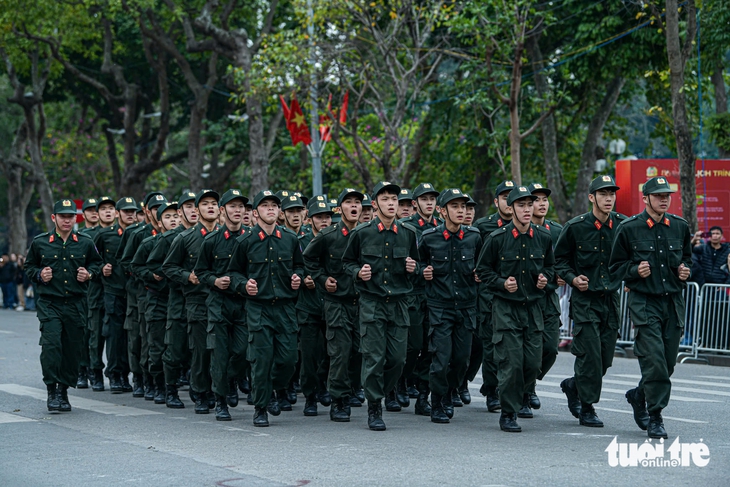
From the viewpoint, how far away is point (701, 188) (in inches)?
834

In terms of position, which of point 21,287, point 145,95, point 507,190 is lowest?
point 21,287

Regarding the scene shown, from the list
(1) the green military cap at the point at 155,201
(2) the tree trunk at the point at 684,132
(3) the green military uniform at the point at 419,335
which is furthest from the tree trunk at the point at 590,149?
(3) the green military uniform at the point at 419,335

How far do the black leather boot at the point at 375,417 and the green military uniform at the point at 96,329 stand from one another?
5028mm

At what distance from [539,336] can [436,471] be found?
7.88 ft

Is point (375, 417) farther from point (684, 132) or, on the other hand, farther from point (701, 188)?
point (701, 188)

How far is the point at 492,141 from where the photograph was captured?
87.2ft

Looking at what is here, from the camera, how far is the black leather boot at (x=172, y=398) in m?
12.2

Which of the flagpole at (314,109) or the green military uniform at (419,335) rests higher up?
the flagpole at (314,109)

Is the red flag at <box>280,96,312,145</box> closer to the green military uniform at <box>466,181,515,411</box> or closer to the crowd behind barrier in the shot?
the crowd behind barrier

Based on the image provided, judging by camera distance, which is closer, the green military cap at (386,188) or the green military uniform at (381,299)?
the green military uniform at (381,299)

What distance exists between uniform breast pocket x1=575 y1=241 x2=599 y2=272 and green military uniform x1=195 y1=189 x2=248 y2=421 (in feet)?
10.6

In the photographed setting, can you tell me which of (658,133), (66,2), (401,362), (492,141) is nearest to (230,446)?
(401,362)

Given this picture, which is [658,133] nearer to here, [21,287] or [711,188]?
[711,188]

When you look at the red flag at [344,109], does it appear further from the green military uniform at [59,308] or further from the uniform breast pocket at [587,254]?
the uniform breast pocket at [587,254]
